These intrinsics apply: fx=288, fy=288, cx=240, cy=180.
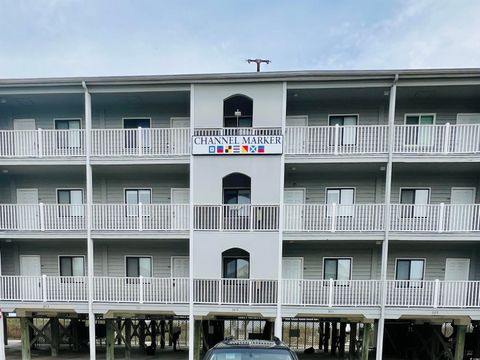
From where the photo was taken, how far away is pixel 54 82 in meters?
11.1

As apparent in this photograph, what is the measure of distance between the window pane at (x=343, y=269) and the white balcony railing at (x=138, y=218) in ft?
21.8

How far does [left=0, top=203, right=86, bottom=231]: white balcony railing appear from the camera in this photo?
11.4 metres

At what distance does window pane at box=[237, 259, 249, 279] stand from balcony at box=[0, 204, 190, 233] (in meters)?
2.64

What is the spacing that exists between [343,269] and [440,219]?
13.3ft

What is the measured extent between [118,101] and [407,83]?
11.4 meters

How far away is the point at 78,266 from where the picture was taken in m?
12.6

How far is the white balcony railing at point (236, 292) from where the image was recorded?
1059cm

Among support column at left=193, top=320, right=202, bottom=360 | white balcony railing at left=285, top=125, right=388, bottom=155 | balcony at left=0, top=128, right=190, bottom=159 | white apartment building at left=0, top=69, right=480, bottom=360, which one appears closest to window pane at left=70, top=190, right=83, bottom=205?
white apartment building at left=0, top=69, right=480, bottom=360

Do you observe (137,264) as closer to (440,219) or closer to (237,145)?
(237,145)

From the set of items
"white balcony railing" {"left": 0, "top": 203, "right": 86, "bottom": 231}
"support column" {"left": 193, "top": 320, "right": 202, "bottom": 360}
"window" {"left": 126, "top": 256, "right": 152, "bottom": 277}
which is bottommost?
"support column" {"left": 193, "top": 320, "right": 202, "bottom": 360}

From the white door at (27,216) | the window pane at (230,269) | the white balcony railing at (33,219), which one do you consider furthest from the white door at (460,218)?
the white door at (27,216)

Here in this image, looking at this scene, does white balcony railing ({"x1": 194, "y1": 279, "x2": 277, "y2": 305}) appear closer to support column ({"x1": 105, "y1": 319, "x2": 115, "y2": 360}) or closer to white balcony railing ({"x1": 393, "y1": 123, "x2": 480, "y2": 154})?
support column ({"x1": 105, "y1": 319, "x2": 115, "y2": 360})

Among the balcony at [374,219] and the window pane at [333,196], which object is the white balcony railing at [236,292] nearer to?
the balcony at [374,219]

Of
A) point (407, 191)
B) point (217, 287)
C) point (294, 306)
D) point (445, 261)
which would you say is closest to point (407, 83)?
point (407, 191)
